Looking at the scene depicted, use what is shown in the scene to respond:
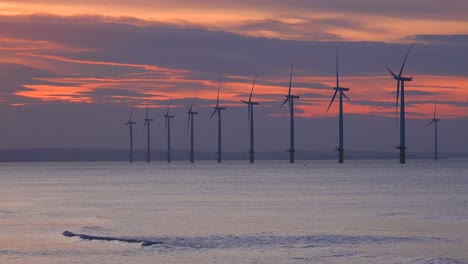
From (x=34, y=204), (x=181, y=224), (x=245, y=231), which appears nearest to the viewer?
(x=245, y=231)

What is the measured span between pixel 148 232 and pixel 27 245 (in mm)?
6975

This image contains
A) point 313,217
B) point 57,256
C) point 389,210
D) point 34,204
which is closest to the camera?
point 57,256

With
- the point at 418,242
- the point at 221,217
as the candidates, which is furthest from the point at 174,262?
the point at 221,217

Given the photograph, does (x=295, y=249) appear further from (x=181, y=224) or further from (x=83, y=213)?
(x=83, y=213)

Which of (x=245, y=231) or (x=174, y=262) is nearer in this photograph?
(x=174, y=262)

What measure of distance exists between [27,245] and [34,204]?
3737cm

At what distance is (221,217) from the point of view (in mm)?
58781

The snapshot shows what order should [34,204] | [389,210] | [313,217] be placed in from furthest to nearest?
[34,204] → [389,210] → [313,217]

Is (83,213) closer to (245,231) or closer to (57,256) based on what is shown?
(245,231)

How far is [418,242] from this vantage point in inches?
1658

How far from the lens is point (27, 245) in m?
43.0

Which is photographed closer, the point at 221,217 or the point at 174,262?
the point at 174,262

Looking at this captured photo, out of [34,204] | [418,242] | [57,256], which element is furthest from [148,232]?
[34,204]

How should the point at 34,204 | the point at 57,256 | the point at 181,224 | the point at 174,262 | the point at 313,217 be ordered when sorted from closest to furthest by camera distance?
the point at 174,262 < the point at 57,256 < the point at 181,224 < the point at 313,217 < the point at 34,204
